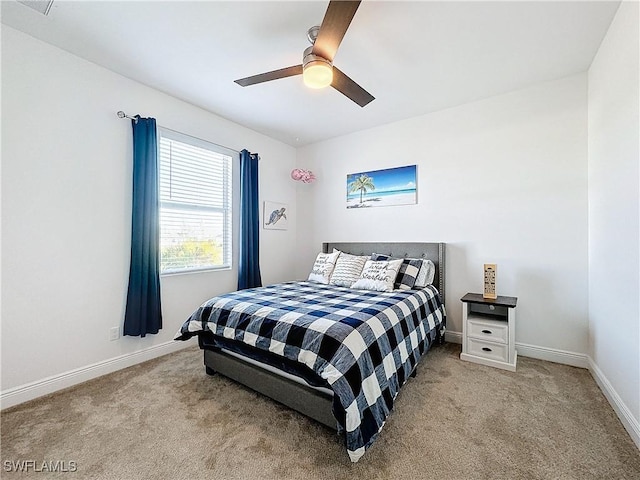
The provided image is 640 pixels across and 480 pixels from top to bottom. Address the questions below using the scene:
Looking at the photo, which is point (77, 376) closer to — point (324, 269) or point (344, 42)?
point (324, 269)

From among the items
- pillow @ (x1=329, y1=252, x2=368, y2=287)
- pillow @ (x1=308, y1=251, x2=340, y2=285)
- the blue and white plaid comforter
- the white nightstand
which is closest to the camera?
the blue and white plaid comforter

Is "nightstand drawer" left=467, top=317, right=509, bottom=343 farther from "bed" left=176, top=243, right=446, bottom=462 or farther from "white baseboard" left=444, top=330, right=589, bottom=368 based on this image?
"white baseboard" left=444, top=330, right=589, bottom=368

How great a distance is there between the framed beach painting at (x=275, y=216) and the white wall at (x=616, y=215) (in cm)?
354

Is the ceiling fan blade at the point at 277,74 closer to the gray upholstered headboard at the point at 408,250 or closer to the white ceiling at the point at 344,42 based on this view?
the white ceiling at the point at 344,42

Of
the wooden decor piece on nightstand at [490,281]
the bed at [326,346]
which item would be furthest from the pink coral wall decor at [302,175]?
the wooden decor piece on nightstand at [490,281]

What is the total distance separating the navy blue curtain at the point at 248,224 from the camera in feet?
11.8

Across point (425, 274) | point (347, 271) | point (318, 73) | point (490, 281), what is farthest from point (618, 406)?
point (318, 73)

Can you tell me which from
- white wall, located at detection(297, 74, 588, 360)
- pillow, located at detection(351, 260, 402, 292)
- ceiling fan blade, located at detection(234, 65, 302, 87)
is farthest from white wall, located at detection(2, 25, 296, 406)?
white wall, located at detection(297, 74, 588, 360)

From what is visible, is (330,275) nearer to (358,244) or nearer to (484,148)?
(358,244)

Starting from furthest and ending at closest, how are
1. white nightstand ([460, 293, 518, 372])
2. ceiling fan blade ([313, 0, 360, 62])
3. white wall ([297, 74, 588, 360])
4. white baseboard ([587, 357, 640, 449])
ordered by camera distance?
white wall ([297, 74, 588, 360]) → white nightstand ([460, 293, 518, 372]) → white baseboard ([587, 357, 640, 449]) → ceiling fan blade ([313, 0, 360, 62])

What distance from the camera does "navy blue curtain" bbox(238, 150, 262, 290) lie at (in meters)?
3.60

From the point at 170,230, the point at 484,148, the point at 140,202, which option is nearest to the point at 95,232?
the point at 140,202

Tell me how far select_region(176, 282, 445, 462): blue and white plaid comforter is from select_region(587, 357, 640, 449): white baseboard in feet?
3.97

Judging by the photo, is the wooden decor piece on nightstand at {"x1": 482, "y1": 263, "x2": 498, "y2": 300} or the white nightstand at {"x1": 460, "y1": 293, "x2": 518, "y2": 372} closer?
the white nightstand at {"x1": 460, "y1": 293, "x2": 518, "y2": 372}
